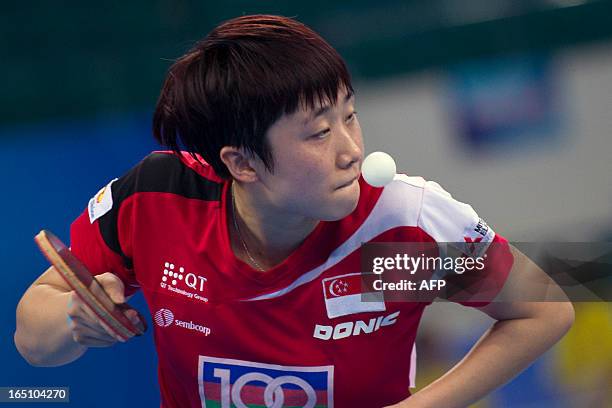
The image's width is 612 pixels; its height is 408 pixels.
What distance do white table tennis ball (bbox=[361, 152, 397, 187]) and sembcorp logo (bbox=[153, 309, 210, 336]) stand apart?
0.41 metres

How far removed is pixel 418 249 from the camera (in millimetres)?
1702

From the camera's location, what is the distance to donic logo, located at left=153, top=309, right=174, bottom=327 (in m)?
1.79

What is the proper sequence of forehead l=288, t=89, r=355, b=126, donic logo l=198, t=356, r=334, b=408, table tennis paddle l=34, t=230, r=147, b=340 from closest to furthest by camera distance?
1. forehead l=288, t=89, r=355, b=126
2. table tennis paddle l=34, t=230, r=147, b=340
3. donic logo l=198, t=356, r=334, b=408

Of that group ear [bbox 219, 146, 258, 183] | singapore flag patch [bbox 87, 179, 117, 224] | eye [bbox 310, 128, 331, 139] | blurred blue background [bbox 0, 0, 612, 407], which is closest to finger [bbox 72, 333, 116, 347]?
singapore flag patch [bbox 87, 179, 117, 224]

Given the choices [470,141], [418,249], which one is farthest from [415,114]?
[418,249]

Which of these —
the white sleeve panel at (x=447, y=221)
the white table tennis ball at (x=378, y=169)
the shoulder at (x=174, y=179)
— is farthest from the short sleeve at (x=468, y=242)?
the shoulder at (x=174, y=179)

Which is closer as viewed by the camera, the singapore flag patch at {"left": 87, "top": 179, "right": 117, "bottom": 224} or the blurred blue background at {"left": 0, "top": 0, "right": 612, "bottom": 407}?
the singapore flag patch at {"left": 87, "top": 179, "right": 117, "bottom": 224}

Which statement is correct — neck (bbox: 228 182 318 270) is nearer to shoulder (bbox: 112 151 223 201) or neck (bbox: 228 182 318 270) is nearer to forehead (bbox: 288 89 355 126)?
shoulder (bbox: 112 151 223 201)

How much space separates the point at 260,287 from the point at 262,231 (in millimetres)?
96

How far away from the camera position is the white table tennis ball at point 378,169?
157cm

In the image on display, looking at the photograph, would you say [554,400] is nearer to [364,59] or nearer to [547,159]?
[547,159]

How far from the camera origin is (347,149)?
1.54 meters

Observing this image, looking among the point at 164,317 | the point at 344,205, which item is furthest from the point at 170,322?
the point at 344,205

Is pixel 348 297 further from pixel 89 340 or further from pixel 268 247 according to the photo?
pixel 89 340
